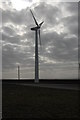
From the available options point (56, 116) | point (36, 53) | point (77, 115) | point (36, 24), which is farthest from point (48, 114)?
point (36, 24)

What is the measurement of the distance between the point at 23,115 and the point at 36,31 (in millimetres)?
58573

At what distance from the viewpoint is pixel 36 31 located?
240 ft

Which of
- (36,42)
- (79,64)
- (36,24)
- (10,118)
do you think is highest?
(36,24)

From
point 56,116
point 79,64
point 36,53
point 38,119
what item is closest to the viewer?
point 38,119

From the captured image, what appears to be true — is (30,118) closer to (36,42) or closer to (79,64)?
(36,42)

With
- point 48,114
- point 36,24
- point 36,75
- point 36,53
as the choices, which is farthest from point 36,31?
point 48,114

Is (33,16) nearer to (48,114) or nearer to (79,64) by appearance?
(79,64)

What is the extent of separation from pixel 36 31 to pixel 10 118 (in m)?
59.4

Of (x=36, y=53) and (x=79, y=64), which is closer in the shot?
(x=36, y=53)

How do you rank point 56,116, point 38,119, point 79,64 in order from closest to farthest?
point 38,119 < point 56,116 < point 79,64

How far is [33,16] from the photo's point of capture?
7225 centimetres

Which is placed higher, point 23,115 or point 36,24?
point 36,24

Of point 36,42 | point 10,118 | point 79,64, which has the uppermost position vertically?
point 36,42

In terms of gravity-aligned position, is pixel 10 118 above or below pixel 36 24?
below
